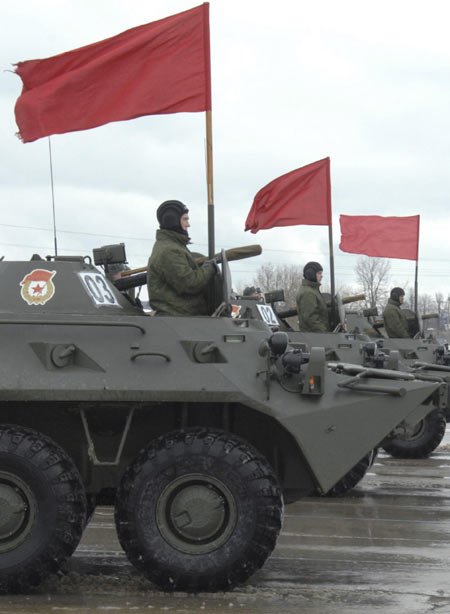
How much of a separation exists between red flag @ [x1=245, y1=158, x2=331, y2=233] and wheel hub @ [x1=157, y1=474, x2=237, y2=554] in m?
10.5

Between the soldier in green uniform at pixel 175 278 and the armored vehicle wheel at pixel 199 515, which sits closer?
the armored vehicle wheel at pixel 199 515

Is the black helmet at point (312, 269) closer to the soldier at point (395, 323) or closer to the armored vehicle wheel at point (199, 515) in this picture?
the soldier at point (395, 323)

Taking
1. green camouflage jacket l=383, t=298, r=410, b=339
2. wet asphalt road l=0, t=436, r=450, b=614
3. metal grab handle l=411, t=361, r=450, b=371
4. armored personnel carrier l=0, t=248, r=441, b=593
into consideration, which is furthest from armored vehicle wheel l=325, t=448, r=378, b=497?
green camouflage jacket l=383, t=298, r=410, b=339

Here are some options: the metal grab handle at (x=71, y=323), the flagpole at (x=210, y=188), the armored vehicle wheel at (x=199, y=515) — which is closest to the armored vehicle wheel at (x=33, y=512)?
the armored vehicle wheel at (x=199, y=515)

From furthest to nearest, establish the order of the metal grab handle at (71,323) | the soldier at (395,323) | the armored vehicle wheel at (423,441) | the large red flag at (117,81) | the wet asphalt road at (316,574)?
the soldier at (395,323), the armored vehicle wheel at (423,441), the large red flag at (117,81), the metal grab handle at (71,323), the wet asphalt road at (316,574)

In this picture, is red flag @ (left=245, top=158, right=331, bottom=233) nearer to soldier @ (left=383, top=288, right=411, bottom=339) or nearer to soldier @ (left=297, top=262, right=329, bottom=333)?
soldier @ (left=383, top=288, right=411, bottom=339)

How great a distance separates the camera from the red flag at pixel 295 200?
1625 cm

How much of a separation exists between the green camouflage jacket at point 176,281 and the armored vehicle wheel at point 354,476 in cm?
278

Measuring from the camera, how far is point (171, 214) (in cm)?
723

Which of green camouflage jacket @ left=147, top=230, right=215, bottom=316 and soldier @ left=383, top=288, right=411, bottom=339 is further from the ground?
green camouflage jacket @ left=147, top=230, right=215, bottom=316

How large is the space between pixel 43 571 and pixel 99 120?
3.57 meters

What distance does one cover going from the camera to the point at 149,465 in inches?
235

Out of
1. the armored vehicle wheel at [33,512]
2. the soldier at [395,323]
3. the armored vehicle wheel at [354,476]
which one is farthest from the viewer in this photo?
the soldier at [395,323]

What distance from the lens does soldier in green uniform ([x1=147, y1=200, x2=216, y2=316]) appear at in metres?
6.95
